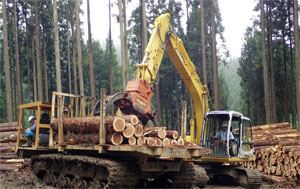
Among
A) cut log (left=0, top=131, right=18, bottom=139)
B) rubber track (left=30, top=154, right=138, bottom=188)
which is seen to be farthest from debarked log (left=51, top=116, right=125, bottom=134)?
cut log (left=0, top=131, right=18, bottom=139)

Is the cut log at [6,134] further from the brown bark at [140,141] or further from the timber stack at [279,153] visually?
the timber stack at [279,153]

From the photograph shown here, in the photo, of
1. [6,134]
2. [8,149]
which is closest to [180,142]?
[8,149]

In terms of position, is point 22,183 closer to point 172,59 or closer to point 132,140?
point 132,140

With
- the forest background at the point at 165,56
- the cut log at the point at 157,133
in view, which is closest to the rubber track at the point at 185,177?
the cut log at the point at 157,133

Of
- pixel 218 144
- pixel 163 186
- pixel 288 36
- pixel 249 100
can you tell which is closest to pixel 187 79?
pixel 218 144

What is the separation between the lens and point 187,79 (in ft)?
46.0

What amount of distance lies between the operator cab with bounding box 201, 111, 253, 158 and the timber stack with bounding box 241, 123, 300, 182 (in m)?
1.88

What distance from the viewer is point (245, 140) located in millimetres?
12359

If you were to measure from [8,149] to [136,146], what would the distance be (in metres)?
10.1

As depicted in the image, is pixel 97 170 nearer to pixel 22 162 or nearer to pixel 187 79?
pixel 187 79

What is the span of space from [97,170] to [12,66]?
32.9 meters

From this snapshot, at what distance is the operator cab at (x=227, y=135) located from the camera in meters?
11.9

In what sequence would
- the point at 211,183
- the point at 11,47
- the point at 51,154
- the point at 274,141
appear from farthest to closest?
the point at 11,47 → the point at 274,141 → the point at 211,183 → the point at 51,154

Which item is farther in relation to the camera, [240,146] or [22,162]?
[22,162]
